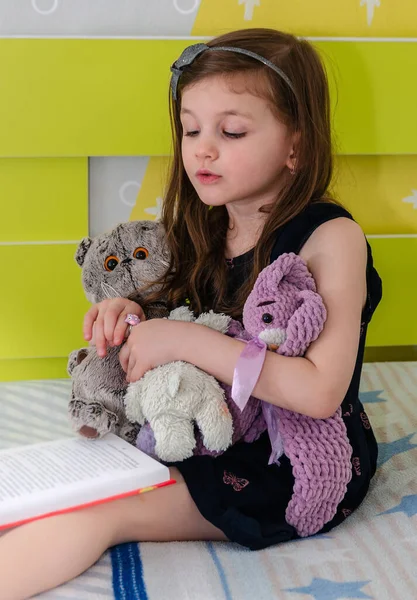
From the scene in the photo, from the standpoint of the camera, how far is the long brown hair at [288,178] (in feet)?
3.91

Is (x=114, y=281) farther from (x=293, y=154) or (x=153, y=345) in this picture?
(x=293, y=154)

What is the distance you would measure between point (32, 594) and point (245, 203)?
2.20 feet

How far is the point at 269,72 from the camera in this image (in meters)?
1.19

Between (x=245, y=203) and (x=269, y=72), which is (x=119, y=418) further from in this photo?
(x=269, y=72)

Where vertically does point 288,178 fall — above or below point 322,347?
above

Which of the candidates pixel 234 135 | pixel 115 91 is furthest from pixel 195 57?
pixel 115 91

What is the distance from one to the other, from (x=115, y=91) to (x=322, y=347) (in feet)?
2.98

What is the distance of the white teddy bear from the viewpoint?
1043 millimetres

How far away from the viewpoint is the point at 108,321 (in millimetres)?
1187

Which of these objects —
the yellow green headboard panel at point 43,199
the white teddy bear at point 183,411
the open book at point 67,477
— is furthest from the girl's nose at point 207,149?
the yellow green headboard panel at point 43,199

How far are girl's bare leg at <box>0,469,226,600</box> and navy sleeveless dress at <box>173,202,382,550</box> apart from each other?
3 centimetres

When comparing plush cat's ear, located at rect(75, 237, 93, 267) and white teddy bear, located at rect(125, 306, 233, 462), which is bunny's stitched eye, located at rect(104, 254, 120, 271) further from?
white teddy bear, located at rect(125, 306, 233, 462)

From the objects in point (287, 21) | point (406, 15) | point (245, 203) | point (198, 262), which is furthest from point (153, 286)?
point (406, 15)

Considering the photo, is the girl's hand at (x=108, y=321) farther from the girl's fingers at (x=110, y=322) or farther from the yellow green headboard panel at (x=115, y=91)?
the yellow green headboard panel at (x=115, y=91)
